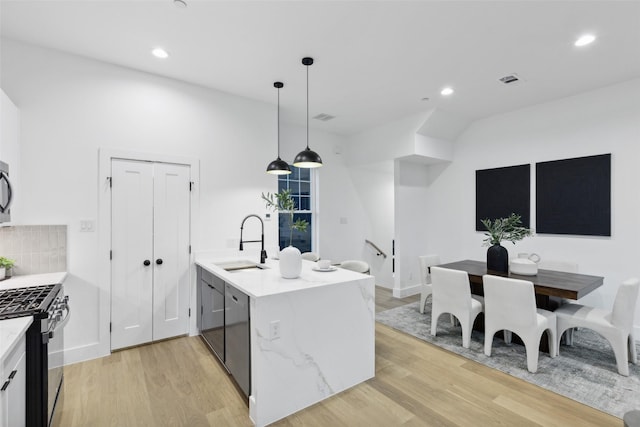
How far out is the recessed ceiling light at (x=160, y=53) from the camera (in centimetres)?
288

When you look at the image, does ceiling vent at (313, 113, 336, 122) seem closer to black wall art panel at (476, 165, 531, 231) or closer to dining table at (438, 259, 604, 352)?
black wall art panel at (476, 165, 531, 231)

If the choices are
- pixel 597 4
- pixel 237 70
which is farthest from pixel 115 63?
pixel 597 4

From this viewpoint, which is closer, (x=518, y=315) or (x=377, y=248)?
(x=518, y=315)

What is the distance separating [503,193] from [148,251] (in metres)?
5.03

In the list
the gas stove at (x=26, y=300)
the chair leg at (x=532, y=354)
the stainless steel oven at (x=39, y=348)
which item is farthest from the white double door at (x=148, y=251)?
the chair leg at (x=532, y=354)

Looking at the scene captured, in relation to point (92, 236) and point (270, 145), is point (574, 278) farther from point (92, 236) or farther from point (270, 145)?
point (92, 236)

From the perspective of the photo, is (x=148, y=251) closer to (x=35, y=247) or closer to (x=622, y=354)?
(x=35, y=247)

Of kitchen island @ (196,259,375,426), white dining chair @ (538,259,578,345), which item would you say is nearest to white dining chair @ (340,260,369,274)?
kitchen island @ (196,259,375,426)

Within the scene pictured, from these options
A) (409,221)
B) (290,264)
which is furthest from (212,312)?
(409,221)

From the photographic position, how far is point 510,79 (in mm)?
3541

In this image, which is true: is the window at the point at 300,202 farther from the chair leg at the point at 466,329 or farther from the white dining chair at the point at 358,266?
the chair leg at the point at 466,329

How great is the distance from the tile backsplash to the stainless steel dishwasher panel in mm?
1302

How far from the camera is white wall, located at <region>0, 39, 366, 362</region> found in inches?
110

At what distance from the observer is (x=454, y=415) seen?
2.17 meters
